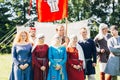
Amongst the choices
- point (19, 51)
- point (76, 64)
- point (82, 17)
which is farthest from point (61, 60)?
point (82, 17)

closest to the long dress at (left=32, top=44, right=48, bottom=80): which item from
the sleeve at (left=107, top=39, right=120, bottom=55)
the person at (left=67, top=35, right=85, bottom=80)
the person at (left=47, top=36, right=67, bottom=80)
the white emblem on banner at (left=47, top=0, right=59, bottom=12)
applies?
the person at (left=47, top=36, right=67, bottom=80)

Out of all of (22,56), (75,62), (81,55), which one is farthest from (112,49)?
(22,56)

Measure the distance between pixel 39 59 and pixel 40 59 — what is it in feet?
0.07

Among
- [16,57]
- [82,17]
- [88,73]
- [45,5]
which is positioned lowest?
[82,17]

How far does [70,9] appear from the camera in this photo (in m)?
36.2

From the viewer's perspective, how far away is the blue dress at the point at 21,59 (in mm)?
7934

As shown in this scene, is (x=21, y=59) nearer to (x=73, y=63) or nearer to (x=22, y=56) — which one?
(x=22, y=56)

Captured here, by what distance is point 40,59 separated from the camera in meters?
7.99

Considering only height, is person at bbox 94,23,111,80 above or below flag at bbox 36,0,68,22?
below

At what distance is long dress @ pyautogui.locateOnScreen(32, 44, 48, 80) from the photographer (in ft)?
26.1

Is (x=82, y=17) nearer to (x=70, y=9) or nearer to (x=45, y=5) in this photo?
(x=70, y=9)

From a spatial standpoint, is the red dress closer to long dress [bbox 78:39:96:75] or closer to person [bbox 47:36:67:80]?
person [bbox 47:36:67:80]

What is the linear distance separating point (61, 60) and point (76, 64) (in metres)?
0.34

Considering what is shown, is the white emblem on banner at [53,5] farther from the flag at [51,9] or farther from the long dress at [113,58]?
the long dress at [113,58]
